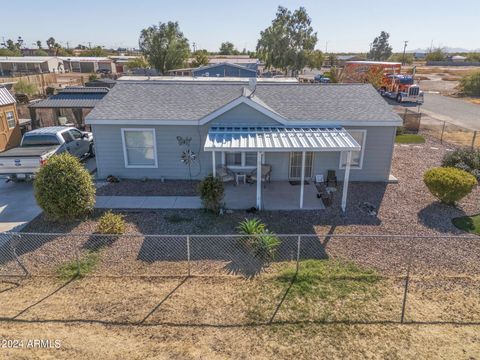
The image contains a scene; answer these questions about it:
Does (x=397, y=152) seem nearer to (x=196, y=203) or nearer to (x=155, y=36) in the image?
(x=196, y=203)

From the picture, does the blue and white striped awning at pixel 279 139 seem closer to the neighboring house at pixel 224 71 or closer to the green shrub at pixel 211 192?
the green shrub at pixel 211 192

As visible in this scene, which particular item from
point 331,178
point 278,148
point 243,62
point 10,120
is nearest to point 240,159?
point 278,148

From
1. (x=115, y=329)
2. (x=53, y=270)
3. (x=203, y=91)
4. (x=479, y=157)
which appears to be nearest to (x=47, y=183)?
(x=53, y=270)

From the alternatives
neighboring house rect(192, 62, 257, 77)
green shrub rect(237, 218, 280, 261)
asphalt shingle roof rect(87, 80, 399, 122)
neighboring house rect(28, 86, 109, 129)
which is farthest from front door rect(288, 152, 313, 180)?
neighboring house rect(192, 62, 257, 77)

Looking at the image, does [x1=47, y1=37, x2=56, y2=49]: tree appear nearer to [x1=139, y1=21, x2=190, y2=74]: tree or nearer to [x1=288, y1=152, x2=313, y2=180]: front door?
[x1=139, y1=21, x2=190, y2=74]: tree

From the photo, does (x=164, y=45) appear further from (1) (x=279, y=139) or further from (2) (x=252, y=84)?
(1) (x=279, y=139)

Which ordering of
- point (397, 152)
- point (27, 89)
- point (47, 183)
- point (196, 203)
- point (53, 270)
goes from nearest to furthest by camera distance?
point (53, 270) → point (47, 183) → point (196, 203) → point (397, 152) → point (27, 89)

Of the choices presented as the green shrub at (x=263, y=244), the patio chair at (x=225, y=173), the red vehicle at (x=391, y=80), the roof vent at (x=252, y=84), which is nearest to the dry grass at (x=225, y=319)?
the green shrub at (x=263, y=244)
